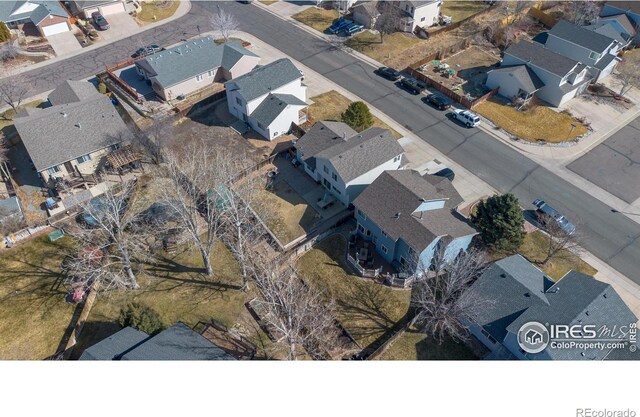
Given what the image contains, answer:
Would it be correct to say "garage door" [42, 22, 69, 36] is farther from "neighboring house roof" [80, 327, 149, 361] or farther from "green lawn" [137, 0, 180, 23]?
"neighboring house roof" [80, 327, 149, 361]

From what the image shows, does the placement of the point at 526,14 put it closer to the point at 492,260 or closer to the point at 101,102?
the point at 492,260

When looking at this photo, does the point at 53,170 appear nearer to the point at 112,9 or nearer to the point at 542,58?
the point at 112,9

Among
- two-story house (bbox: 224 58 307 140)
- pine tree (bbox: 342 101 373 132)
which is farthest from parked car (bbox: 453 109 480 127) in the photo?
two-story house (bbox: 224 58 307 140)

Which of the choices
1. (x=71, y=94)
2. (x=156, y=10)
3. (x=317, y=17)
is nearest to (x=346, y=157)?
(x=71, y=94)

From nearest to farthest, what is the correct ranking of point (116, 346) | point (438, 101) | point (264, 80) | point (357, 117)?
1. point (116, 346)
2. point (357, 117)
3. point (264, 80)
4. point (438, 101)

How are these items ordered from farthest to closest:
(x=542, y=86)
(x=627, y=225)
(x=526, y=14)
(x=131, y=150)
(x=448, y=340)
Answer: (x=526, y=14) < (x=542, y=86) < (x=131, y=150) < (x=627, y=225) < (x=448, y=340)

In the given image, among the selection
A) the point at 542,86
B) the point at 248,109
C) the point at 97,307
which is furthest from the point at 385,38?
the point at 97,307

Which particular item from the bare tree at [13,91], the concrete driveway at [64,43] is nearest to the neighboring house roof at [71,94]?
the bare tree at [13,91]
